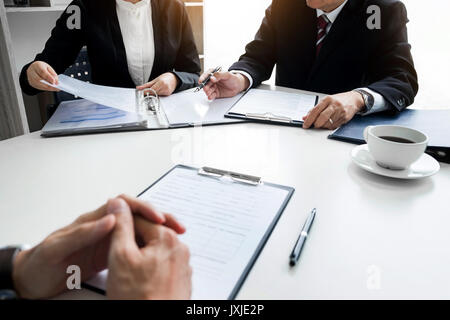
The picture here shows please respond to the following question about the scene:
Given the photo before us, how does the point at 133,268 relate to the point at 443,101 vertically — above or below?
above

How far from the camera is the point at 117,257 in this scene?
391 mm

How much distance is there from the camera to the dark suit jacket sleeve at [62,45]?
1.33 m

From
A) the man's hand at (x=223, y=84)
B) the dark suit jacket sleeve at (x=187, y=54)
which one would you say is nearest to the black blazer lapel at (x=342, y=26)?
the man's hand at (x=223, y=84)

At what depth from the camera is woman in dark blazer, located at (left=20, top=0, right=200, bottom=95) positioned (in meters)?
1.36

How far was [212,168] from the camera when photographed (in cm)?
71

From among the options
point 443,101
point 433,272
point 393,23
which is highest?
point 393,23

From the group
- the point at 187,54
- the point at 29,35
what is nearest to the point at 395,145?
the point at 187,54

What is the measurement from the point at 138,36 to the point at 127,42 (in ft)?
0.20

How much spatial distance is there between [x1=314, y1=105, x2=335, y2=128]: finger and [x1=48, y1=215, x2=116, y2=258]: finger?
677mm

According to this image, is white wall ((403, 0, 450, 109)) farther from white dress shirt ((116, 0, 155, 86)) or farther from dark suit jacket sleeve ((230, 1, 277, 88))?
white dress shirt ((116, 0, 155, 86))

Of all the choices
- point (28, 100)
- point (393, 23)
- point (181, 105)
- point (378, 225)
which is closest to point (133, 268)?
point (378, 225)

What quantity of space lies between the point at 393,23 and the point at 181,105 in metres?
0.80

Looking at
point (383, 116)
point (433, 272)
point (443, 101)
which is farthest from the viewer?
point (443, 101)

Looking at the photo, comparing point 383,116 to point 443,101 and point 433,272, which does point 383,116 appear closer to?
point 433,272
